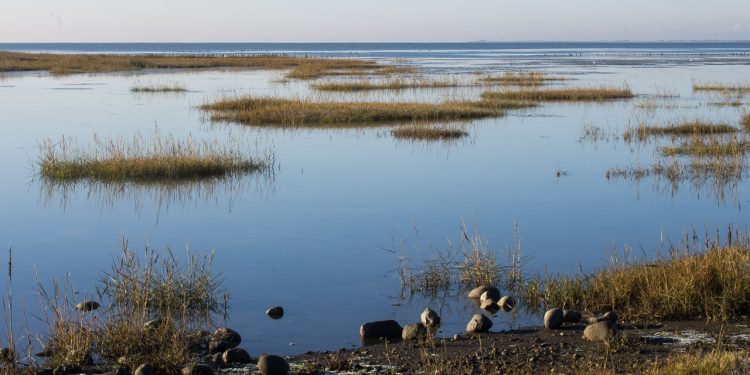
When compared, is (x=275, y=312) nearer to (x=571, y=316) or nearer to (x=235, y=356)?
(x=235, y=356)

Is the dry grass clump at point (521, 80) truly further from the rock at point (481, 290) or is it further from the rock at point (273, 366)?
the rock at point (273, 366)

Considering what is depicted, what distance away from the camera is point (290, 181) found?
1945 cm

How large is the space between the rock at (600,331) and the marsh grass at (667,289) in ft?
2.63

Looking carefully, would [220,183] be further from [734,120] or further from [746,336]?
[734,120]

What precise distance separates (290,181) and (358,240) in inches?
238

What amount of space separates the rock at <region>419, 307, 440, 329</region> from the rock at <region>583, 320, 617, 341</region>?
61.1 inches

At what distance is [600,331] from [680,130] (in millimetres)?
18961

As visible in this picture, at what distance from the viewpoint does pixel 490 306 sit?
33.4ft

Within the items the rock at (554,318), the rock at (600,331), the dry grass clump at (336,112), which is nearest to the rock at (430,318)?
the rock at (554,318)

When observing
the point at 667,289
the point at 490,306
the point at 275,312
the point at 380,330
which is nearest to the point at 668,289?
the point at 667,289

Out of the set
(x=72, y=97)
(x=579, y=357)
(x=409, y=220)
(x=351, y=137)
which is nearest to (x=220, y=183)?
(x=409, y=220)

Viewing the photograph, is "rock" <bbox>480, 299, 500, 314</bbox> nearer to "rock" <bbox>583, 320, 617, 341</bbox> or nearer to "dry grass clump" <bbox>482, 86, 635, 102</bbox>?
"rock" <bbox>583, 320, 617, 341</bbox>

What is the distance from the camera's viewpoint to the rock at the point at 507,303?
33.2 feet

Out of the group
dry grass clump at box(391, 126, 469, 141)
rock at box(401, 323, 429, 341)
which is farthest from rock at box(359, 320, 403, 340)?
dry grass clump at box(391, 126, 469, 141)
